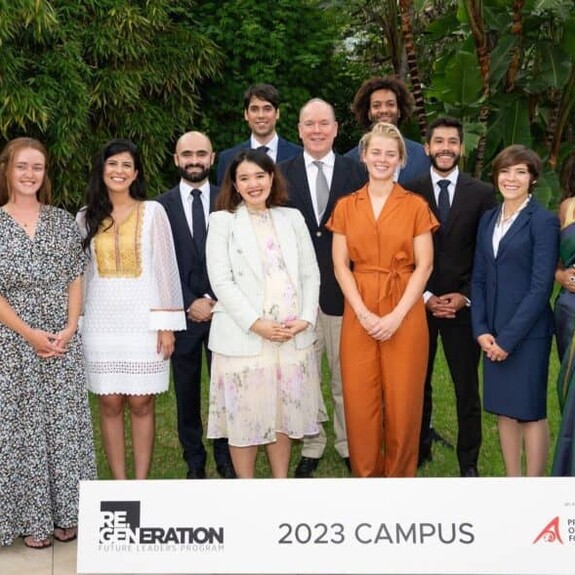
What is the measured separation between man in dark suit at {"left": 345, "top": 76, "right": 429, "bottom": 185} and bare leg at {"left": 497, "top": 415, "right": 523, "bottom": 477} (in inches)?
57.3

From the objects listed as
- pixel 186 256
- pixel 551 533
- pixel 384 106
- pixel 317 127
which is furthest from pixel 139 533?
pixel 384 106

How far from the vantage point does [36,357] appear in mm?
4316

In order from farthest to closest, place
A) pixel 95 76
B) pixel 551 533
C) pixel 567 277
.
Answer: pixel 95 76 < pixel 567 277 < pixel 551 533

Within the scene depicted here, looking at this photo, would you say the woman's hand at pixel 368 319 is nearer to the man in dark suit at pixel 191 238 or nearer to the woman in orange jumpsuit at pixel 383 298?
the woman in orange jumpsuit at pixel 383 298

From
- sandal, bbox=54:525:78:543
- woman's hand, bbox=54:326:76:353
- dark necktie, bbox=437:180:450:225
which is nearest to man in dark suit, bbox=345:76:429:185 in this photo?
dark necktie, bbox=437:180:450:225

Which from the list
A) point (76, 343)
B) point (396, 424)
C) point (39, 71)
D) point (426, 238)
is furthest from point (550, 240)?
point (39, 71)

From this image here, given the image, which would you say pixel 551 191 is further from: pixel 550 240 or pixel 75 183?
pixel 550 240

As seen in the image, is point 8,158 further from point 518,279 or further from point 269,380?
point 518,279

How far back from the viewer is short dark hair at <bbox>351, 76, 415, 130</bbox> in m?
5.53

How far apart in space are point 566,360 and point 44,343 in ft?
7.29

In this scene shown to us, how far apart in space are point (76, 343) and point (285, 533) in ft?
5.76

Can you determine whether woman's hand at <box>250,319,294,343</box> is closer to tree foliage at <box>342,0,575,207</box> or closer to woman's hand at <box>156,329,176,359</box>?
woman's hand at <box>156,329,176,359</box>

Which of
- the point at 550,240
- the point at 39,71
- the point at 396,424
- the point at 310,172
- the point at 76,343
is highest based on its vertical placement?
the point at 39,71

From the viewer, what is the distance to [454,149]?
4.95 meters
